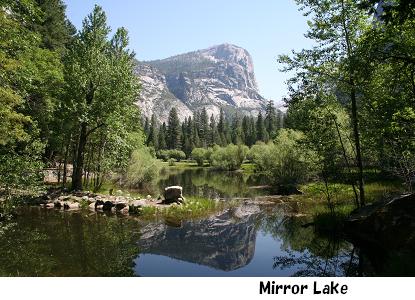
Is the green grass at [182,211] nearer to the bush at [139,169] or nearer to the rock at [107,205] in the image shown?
the rock at [107,205]

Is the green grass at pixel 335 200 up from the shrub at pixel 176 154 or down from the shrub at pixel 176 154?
down

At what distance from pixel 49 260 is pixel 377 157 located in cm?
1832

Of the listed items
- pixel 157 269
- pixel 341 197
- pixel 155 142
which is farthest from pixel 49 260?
pixel 155 142

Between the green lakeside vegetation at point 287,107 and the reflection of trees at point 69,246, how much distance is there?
1.65m

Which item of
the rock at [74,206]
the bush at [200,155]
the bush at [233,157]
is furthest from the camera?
the bush at [200,155]

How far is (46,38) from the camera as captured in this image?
3941cm

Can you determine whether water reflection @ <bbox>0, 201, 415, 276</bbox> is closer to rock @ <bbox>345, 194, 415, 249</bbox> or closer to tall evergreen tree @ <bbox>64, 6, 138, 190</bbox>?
rock @ <bbox>345, 194, 415, 249</bbox>

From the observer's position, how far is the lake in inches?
475

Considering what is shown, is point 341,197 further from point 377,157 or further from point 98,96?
point 98,96

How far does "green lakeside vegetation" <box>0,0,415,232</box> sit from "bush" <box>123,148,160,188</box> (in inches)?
4.5

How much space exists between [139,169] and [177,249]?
1012 inches

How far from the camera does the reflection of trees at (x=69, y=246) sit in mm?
11664

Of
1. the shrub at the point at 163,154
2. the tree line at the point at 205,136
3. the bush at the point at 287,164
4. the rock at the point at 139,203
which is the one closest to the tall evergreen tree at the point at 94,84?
the rock at the point at 139,203

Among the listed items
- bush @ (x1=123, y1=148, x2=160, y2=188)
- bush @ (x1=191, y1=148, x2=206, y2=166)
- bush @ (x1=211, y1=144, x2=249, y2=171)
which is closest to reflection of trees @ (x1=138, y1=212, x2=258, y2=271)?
bush @ (x1=123, y1=148, x2=160, y2=188)
